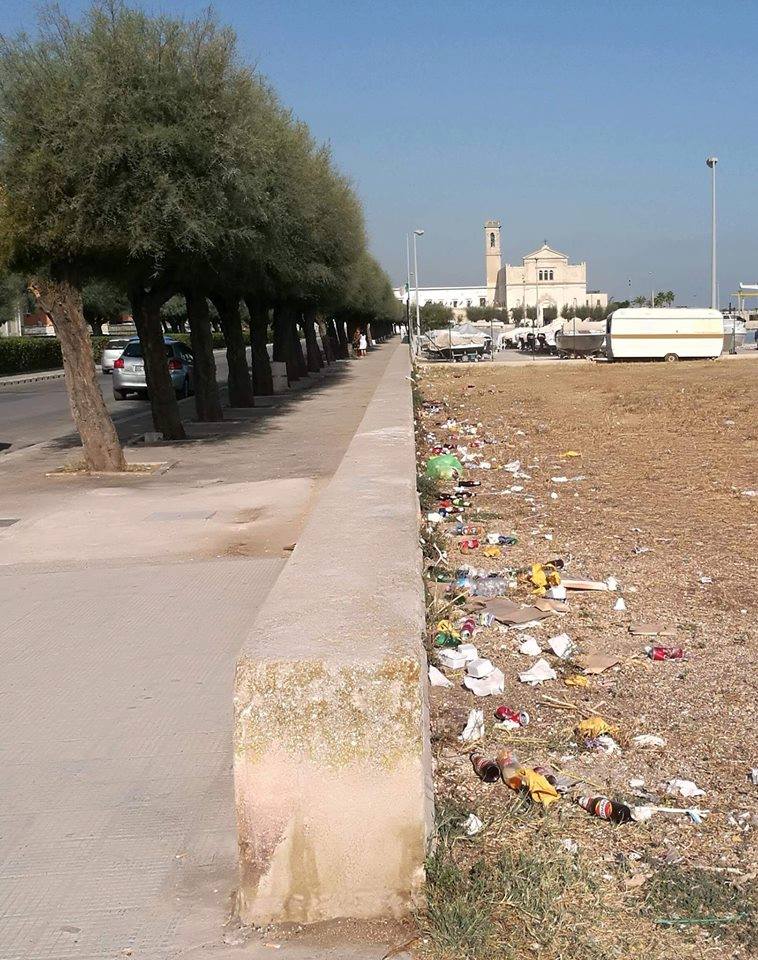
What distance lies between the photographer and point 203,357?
19.9 metres

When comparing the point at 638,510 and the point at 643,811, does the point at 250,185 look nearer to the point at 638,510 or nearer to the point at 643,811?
the point at 638,510

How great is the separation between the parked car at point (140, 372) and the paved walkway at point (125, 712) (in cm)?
1792

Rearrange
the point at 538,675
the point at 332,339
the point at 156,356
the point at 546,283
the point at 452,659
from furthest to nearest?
the point at 546,283
the point at 332,339
the point at 156,356
the point at 452,659
the point at 538,675

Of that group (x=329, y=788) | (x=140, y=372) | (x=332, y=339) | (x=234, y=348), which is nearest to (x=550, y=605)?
(x=329, y=788)

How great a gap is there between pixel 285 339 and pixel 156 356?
56.5 ft

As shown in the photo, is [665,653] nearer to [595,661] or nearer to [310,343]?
[595,661]

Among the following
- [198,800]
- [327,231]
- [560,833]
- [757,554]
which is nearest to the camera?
[560,833]

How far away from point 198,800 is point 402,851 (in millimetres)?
1239

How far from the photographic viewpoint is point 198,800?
13.3 feet

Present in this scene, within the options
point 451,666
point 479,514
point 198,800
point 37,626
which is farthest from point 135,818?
point 479,514

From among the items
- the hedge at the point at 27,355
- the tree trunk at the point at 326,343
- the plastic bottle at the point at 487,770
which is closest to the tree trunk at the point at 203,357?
the plastic bottle at the point at 487,770

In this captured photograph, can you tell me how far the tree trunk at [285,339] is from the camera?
107ft

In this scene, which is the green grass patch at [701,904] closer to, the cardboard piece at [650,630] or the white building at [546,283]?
the cardboard piece at [650,630]

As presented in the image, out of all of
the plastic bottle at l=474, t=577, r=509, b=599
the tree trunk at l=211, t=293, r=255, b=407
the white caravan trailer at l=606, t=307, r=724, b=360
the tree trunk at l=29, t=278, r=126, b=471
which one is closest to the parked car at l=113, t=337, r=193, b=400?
the tree trunk at l=211, t=293, r=255, b=407
